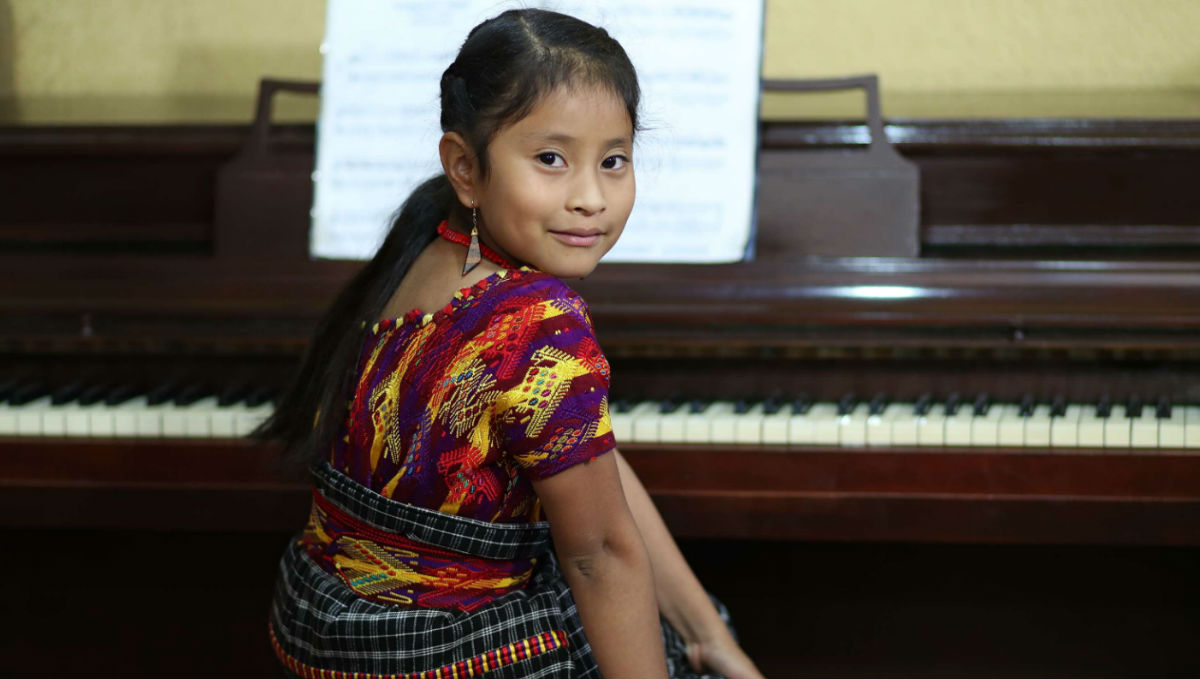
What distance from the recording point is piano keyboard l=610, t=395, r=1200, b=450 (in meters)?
1.88

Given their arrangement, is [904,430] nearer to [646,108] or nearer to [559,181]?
[646,108]

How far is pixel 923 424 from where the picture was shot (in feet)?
6.26

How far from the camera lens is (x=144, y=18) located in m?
3.03

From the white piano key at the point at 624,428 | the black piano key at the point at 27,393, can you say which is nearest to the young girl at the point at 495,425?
the white piano key at the point at 624,428

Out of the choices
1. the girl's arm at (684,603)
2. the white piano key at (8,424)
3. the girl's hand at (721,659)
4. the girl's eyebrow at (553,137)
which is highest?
the girl's eyebrow at (553,137)

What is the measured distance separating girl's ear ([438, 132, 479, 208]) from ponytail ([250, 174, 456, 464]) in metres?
0.15

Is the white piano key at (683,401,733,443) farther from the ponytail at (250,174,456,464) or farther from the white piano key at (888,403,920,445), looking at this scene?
the ponytail at (250,174,456,464)

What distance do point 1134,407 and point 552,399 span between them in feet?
3.61

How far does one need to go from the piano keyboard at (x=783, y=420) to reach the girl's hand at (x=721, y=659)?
1.19 ft

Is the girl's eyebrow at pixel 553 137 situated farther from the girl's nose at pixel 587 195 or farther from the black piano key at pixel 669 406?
the black piano key at pixel 669 406

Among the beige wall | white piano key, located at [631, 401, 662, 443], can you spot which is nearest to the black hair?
white piano key, located at [631, 401, 662, 443]

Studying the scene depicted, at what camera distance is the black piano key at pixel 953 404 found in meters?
1.95

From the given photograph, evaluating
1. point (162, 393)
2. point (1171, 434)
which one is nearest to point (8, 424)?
point (162, 393)

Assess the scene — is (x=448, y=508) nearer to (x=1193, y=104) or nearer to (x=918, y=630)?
(x=918, y=630)
